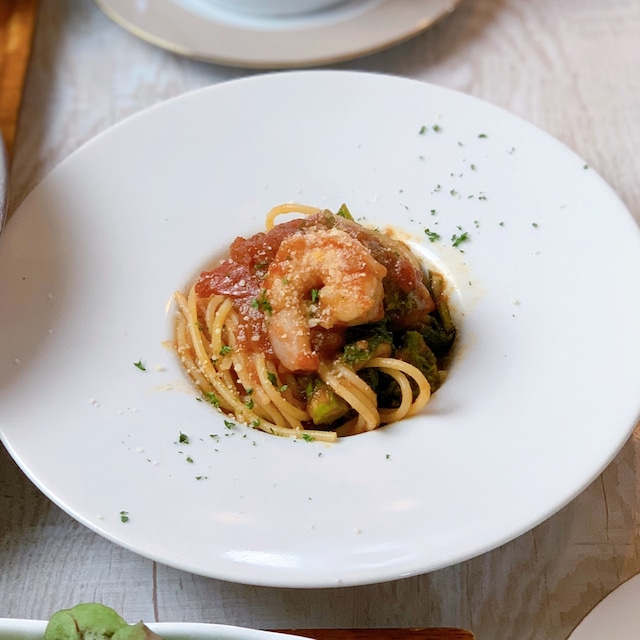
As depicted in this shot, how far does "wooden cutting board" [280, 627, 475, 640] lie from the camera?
1.87 meters

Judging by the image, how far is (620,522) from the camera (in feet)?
7.31

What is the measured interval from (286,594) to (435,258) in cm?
111

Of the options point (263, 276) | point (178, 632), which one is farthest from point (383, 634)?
point (263, 276)

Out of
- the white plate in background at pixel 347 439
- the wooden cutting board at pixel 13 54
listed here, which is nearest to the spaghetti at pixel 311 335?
the white plate in background at pixel 347 439

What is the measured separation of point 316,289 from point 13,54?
2238 mm

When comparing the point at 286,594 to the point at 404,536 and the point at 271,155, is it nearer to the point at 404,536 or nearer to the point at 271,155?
the point at 404,536

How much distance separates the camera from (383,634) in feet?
6.23

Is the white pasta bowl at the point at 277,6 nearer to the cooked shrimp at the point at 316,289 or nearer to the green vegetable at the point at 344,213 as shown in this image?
the green vegetable at the point at 344,213

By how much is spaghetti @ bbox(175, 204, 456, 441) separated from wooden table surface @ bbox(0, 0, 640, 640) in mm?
482

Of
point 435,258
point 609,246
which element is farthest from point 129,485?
point 609,246

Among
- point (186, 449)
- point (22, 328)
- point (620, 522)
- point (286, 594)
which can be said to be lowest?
point (620, 522)

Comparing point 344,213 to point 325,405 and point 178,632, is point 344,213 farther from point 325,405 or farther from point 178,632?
point 178,632

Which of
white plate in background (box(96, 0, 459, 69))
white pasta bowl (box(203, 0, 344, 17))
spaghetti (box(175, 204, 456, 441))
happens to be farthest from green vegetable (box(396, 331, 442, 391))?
white pasta bowl (box(203, 0, 344, 17))

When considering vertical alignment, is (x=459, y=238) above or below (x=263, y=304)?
below
